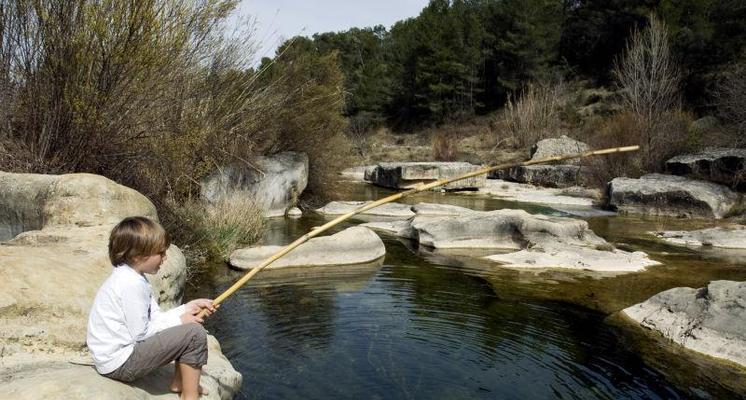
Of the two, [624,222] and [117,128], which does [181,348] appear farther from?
[624,222]

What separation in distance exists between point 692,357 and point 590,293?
2939 millimetres

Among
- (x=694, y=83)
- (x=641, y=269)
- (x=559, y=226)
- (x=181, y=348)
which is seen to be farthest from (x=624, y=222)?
(x=694, y=83)

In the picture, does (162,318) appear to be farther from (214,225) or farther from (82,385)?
(214,225)

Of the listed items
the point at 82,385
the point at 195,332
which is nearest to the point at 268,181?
the point at 195,332

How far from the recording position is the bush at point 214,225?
10.8m

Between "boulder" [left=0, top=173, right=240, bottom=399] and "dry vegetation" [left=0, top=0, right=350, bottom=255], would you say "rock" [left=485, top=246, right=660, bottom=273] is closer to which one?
"dry vegetation" [left=0, top=0, right=350, bottom=255]

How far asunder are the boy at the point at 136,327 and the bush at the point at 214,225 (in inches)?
261

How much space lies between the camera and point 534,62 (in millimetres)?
51969

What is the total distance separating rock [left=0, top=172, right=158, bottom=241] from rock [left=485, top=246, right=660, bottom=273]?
755cm

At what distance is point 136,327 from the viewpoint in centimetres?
378

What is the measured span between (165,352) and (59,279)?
66.0 inches

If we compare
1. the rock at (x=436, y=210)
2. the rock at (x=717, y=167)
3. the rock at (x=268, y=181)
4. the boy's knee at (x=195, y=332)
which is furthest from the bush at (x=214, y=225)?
the rock at (x=717, y=167)

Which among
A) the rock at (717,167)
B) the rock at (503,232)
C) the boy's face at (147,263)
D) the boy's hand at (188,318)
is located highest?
the rock at (717,167)

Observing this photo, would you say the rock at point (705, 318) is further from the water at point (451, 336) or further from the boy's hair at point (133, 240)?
the boy's hair at point (133, 240)
